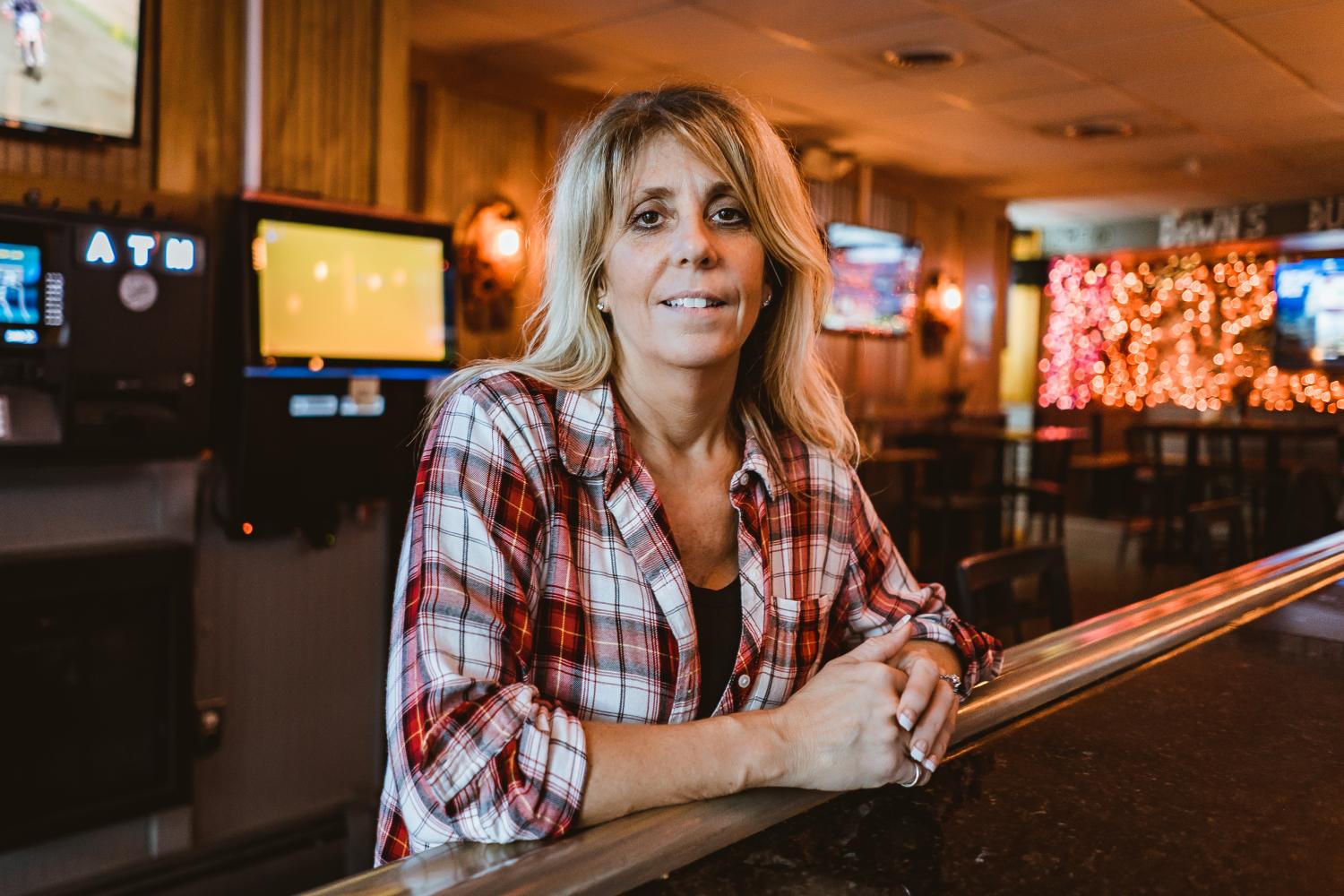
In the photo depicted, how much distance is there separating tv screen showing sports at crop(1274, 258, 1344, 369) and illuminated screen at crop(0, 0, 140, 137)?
9.63 meters

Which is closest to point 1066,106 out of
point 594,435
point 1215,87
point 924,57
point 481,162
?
point 1215,87

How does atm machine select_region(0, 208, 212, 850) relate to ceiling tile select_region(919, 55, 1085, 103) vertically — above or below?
below

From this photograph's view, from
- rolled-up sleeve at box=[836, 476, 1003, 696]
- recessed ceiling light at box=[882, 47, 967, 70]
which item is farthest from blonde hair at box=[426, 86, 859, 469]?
recessed ceiling light at box=[882, 47, 967, 70]

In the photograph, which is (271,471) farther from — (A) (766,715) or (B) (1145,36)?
(B) (1145,36)

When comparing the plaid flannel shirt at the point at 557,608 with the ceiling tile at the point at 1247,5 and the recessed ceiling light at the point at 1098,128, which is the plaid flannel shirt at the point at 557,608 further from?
the recessed ceiling light at the point at 1098,128

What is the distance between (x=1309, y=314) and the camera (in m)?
9.28

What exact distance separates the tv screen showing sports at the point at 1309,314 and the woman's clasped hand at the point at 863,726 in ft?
32.2

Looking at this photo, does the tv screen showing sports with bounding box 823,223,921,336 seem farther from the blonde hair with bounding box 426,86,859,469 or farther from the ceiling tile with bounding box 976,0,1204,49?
the blonde hair with bounding box 426,86,859,469

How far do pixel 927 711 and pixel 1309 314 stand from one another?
9927mm

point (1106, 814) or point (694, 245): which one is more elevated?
point (694, 245)

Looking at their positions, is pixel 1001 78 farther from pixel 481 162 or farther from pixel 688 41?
pixel 481 162

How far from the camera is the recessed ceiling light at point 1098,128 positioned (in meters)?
5.98

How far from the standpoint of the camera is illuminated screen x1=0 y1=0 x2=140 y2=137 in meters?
2.60

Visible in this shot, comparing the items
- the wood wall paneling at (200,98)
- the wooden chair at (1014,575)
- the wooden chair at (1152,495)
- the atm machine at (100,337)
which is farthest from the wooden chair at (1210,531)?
the wooden chair at (1152,495)
